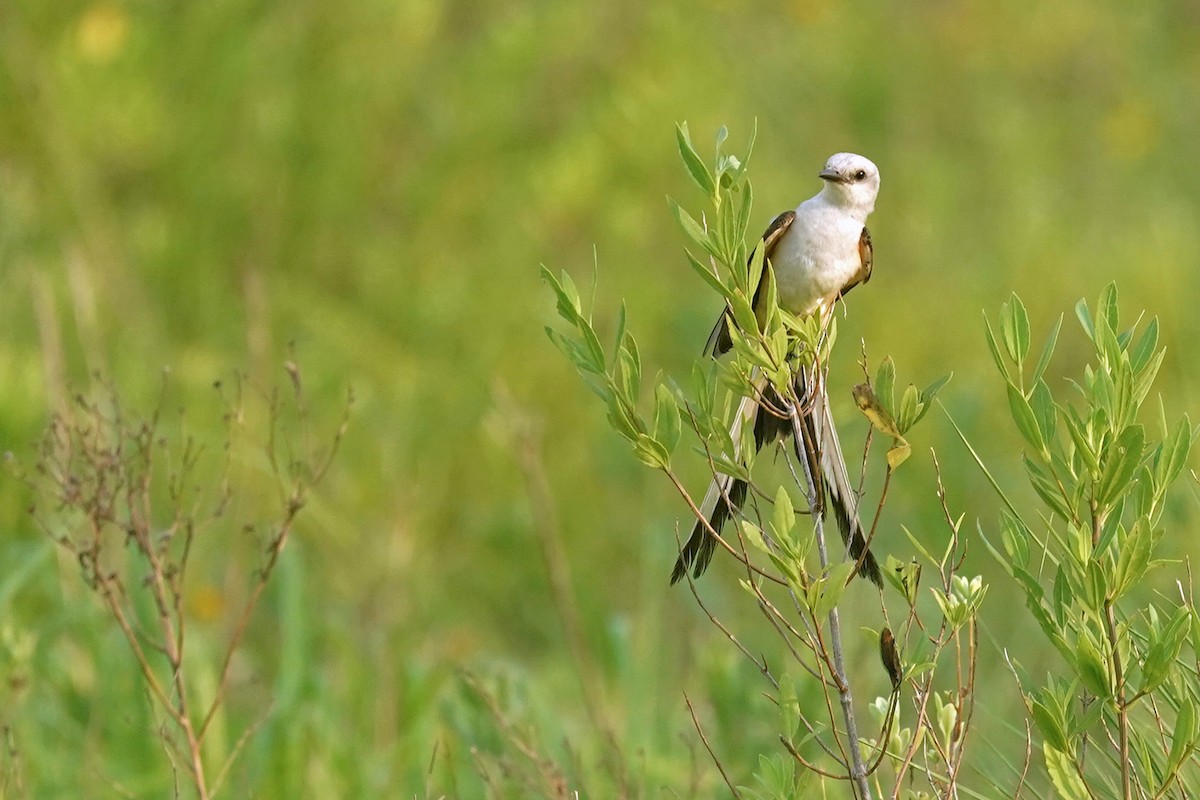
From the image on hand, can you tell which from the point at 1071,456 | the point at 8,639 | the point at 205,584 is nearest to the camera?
the point at 1071,456

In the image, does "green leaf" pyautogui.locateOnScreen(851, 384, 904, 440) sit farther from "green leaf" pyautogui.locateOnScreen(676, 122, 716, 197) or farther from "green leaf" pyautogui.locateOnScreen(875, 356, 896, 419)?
"green leaf" pyautogui.locateOnScreen(676, 122, 716, 197)

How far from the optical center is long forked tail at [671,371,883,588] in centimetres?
187

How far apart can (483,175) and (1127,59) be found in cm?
585

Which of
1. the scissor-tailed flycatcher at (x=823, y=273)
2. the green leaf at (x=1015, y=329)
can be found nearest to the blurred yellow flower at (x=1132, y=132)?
the scissor-tailed flycatcher at (x=823, y=273)

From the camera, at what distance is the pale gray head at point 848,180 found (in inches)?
108

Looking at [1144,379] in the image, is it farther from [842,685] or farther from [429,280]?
[429,280]

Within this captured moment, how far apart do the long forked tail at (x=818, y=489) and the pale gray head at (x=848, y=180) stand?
49cm

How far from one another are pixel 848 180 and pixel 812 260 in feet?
0.78

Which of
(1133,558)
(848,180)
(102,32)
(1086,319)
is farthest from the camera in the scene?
(102,32)

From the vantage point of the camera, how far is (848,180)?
2760 mm

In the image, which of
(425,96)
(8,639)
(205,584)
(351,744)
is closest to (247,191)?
(425,96)

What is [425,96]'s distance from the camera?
6.39 meters

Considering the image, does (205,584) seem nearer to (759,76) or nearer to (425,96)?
(425,96)

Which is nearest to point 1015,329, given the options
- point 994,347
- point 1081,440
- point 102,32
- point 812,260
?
point 994,347
